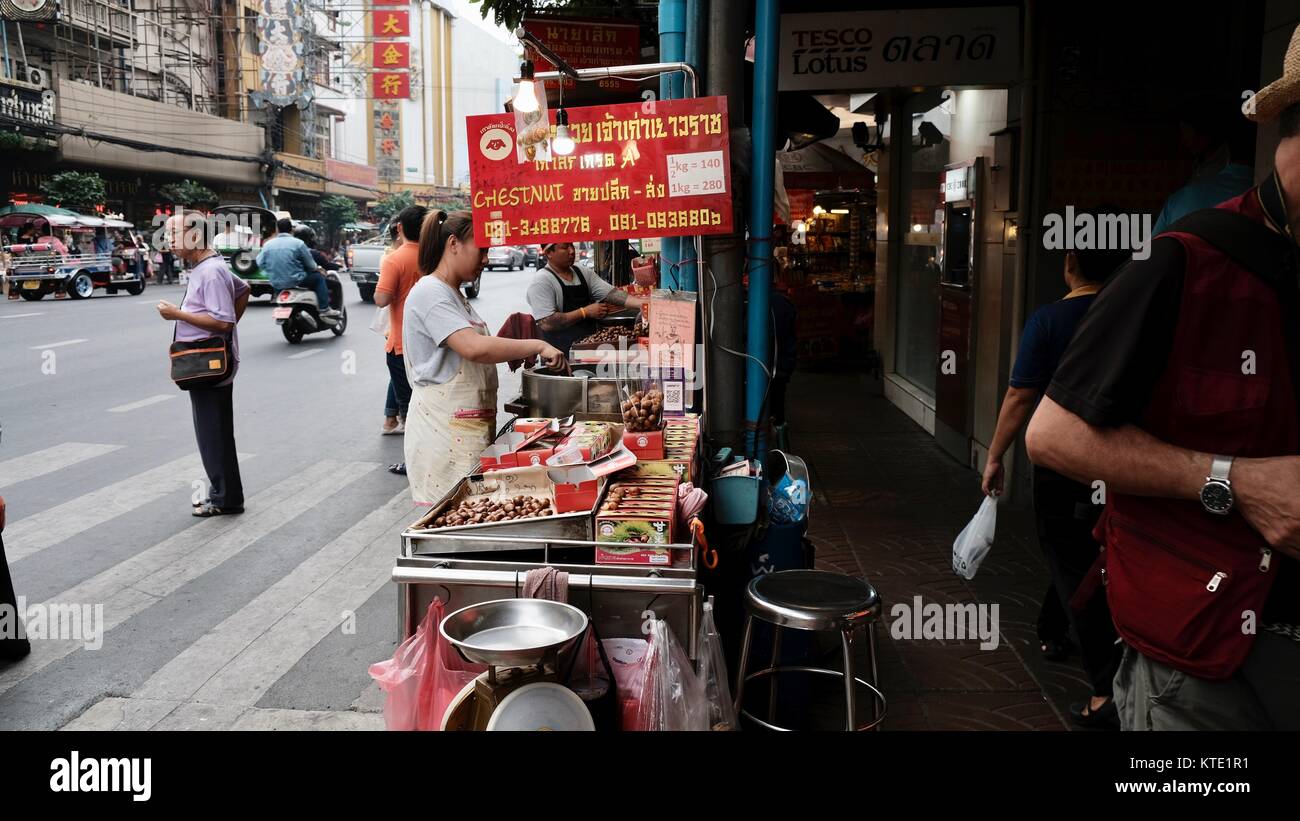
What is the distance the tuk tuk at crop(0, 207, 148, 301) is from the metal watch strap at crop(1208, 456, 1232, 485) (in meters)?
27.6

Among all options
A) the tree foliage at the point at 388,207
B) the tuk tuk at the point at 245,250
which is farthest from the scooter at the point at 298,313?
the tree foliage at the point at 388,207

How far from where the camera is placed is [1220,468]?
1826mm

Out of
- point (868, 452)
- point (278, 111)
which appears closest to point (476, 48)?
point (278, 111)

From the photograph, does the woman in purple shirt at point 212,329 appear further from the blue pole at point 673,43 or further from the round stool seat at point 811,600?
the round stool seat at point 811,600

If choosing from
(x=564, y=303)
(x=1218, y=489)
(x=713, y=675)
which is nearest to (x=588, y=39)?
(x=564, y=303)

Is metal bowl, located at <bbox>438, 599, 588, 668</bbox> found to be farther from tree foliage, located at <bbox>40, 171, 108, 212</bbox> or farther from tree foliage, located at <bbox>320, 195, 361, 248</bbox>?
tree foliage, located at <bbox>320, 195, 361, 248</bbox>

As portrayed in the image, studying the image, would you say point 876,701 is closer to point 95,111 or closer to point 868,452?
point 868,452

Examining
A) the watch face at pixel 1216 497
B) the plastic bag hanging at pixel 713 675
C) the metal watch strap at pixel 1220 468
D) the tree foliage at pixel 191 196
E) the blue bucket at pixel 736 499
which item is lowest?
the plastic bag hanging at pixel 713 675

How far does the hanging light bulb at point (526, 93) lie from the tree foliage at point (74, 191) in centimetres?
3315

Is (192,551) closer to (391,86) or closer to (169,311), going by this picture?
(169,311)

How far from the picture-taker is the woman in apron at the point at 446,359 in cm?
444

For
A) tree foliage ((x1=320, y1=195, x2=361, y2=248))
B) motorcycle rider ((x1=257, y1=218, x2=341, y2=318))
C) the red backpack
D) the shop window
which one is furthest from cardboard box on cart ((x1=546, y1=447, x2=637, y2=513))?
tree foliage ((x1=320, y1=195, x2=361, y2=248))
